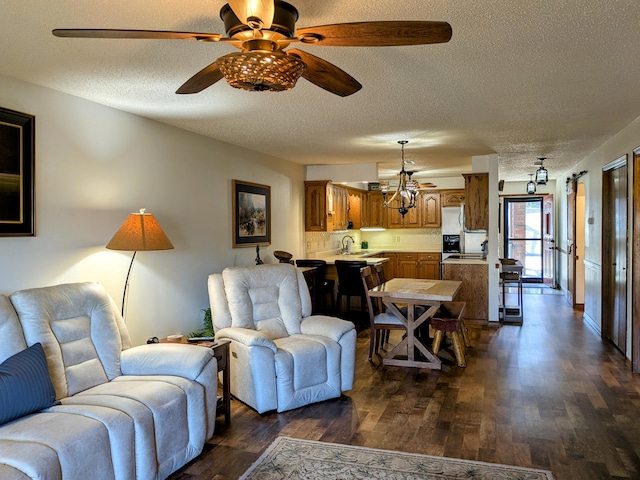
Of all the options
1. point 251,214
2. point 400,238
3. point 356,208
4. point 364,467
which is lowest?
point 364,467

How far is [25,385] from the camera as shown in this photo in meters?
2.41

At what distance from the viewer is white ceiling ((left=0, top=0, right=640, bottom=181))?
219cm

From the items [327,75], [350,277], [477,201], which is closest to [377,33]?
[327,75]

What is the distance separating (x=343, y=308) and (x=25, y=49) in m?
5.89

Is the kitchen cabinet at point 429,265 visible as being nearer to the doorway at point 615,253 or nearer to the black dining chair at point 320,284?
the black dining chair at point 320,284

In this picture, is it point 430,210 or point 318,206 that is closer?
point 318,206

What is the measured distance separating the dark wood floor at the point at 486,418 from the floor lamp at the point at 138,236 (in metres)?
1.41

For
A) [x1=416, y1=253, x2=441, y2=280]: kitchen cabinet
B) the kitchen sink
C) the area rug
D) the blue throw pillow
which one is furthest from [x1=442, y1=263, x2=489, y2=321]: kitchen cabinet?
the blue throw pillow

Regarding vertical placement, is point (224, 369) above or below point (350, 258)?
below

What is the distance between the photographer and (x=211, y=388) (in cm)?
318

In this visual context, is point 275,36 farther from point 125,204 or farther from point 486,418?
point 486,418

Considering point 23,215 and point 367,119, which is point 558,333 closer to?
point 367,119

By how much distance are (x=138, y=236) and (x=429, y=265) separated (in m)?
7.09

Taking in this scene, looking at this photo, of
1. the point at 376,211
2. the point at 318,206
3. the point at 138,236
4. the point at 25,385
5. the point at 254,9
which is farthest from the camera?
the point at 376,211
